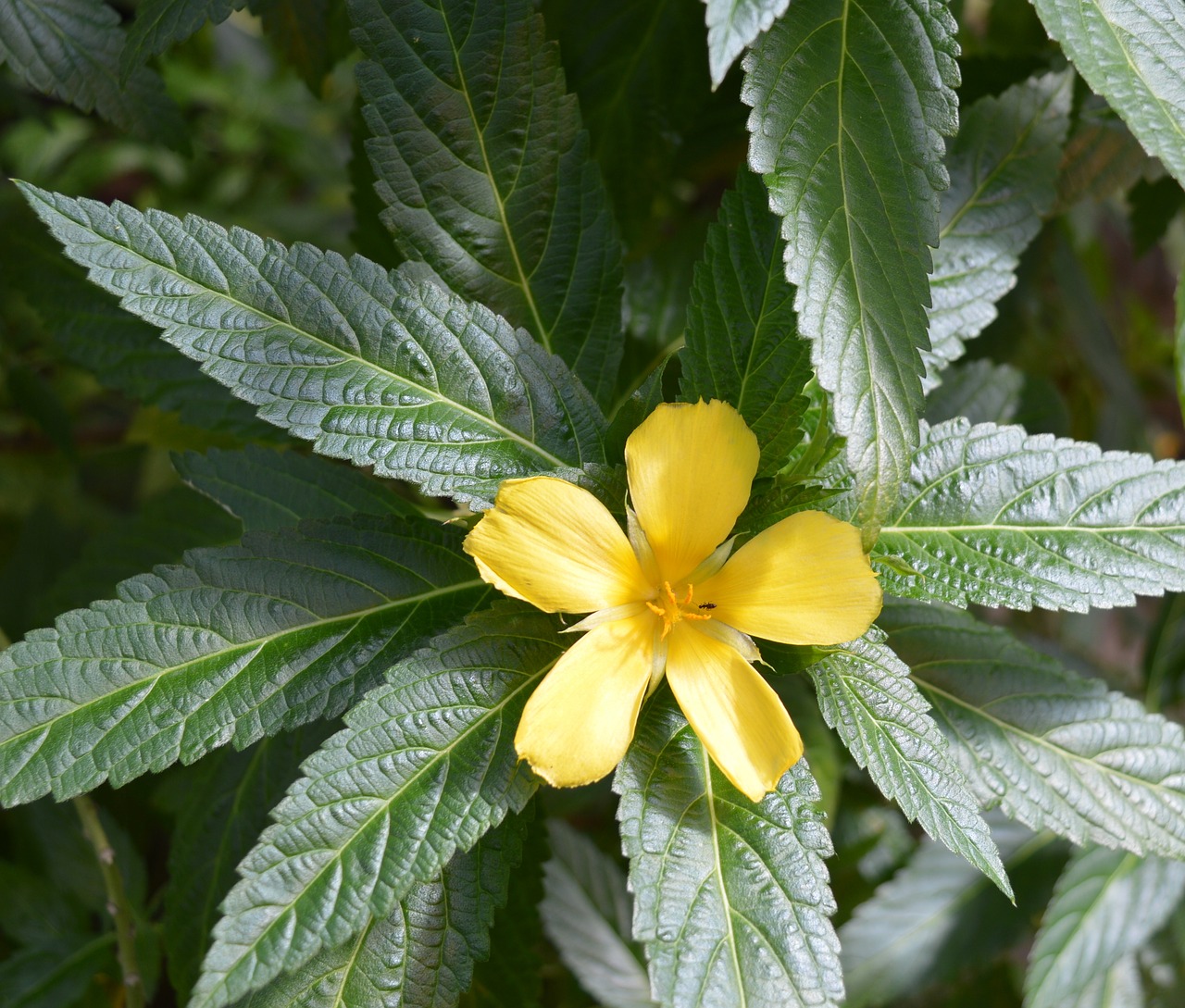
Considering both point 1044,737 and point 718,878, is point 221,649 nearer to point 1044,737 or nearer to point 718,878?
point 718,878

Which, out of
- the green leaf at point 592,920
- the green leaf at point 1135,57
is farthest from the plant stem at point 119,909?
the green leaf at point 1135,57

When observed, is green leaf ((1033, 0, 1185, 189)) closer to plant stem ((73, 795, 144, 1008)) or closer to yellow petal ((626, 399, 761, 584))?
yellow petal ((626, 399, 761, 584))

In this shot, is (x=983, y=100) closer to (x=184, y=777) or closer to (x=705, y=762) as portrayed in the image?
(x=705, y=762)

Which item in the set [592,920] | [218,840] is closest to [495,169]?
[218,840]

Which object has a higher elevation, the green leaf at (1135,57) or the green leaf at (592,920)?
the green leaf at (1135,57)

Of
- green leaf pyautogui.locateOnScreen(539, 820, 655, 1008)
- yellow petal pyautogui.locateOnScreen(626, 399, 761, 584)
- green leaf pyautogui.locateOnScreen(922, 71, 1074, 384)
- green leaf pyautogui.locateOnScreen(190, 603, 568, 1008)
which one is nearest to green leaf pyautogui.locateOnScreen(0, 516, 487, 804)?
green leaf pyautogui.locateOnScreen(190, 603, 568, 1008)

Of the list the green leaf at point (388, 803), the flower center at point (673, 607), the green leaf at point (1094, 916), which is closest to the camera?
the green leaf at point (388, 803)

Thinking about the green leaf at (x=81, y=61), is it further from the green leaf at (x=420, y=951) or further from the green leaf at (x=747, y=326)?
the green leaf at (x=420, y=951)
